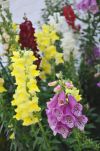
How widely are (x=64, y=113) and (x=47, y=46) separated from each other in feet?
3.58

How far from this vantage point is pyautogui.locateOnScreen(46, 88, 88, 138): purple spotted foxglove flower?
2291mm

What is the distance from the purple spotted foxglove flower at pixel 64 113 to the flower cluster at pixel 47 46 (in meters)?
1.03

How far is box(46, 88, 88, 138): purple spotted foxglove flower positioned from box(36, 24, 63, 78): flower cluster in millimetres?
1026

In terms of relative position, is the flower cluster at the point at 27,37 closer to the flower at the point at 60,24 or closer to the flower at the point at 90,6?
the flower at the point at 60,24

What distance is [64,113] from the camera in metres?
2.33

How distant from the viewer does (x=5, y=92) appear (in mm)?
3350

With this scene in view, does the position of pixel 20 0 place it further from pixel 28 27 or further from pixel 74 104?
pixel 74 104

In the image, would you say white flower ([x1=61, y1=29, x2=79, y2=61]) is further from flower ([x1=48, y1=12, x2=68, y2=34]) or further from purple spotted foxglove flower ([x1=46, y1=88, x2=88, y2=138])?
purple spotted foxglove flower ([x1=46, y1=88, x2=88, y2=138])

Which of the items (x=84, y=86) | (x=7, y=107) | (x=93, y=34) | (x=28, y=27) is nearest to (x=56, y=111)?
(x=7, y=107)

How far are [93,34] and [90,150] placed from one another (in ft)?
4.30

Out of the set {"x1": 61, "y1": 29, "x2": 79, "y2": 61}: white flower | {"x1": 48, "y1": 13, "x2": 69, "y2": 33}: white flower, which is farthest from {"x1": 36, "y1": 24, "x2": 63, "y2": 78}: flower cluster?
{"x1": 48, "y1": 13, "x2": 69, "y2": 33}: white flower

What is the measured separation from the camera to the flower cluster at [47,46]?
11.0ft

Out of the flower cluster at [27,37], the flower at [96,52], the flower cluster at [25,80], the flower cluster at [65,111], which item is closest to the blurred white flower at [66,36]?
the flower cluster at [27,37]

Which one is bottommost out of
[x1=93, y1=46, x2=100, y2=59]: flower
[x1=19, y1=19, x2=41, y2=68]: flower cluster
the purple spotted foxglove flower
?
[x1=93, y1=46, x2=100, y2=59]: flower
